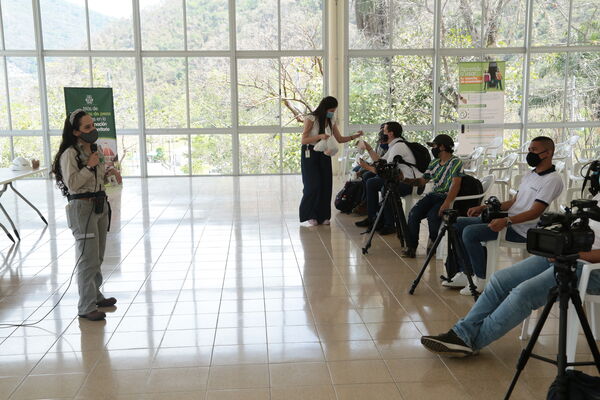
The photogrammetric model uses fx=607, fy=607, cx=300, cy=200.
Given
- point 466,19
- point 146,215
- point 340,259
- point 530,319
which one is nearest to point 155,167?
point 146,215

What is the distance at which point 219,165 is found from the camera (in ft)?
42.8

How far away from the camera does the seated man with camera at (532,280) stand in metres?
2.55

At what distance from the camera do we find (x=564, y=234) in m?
2.52

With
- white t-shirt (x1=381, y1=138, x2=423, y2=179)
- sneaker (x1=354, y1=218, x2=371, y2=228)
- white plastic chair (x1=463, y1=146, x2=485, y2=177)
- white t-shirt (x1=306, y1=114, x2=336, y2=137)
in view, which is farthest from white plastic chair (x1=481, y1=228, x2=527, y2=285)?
white plastic chair (x1=463, y1=146, x2=485, y2=177)

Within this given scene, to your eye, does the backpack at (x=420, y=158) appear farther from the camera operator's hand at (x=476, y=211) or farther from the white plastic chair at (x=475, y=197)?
the camera operator's hand at (x=476, y=211)

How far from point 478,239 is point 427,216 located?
125 cm

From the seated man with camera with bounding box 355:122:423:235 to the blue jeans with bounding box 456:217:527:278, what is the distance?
152 cm

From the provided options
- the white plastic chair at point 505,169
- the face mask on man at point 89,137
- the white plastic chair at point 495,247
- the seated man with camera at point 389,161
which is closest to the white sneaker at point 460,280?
the white plastic chair at point 495,247

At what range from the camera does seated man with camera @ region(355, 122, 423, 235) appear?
20.0 feet

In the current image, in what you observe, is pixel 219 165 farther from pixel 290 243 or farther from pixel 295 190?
pixel 290 243

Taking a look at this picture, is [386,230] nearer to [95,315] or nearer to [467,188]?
[467,188]

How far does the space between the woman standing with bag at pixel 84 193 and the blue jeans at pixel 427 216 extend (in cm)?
275

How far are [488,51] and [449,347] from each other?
35.3 feet

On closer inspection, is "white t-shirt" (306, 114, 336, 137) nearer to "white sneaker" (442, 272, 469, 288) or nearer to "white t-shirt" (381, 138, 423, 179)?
"white t-shirt" (381, 138, 423, 179)
